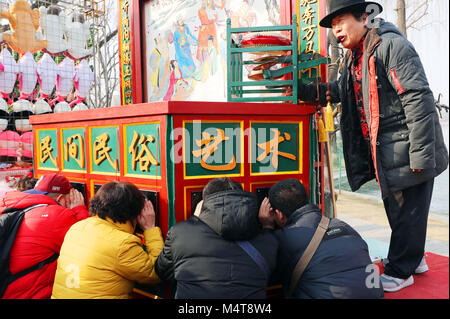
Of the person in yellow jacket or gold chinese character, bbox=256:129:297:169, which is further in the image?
gold chinese character, bbox=256:129:297:169

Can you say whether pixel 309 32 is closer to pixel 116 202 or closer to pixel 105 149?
pixel 105 149

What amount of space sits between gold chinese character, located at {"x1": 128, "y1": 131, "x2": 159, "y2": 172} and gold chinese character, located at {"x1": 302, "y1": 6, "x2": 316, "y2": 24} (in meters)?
2.05

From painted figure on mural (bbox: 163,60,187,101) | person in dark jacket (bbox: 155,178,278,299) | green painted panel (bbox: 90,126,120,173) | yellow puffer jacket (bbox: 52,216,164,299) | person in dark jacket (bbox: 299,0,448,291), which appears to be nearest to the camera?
person in dark jacket (bbox: 155,178,278,299)

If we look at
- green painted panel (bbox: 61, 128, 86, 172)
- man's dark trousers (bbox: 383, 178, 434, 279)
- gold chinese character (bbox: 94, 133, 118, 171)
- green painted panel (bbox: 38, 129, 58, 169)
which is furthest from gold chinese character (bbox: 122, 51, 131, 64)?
man's dark trousers (bbox: 383, 178, 434, 279)

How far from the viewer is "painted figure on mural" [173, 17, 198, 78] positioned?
5.32 meters

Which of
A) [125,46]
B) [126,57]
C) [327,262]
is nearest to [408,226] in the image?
[327,262]

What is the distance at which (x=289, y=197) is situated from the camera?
2535mm

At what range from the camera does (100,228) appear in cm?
238

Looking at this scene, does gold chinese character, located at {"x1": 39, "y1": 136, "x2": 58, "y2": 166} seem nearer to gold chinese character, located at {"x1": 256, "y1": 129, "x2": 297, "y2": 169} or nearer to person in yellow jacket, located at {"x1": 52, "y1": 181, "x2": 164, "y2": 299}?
person in yellow jacket, located at {"x1": 52, "y1": 181, "x2": 164, "y2": 299}

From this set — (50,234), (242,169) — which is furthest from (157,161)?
(50,234)

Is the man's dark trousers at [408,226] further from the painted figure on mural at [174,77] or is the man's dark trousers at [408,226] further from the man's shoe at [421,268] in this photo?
the painted figure on mural at [174,77]

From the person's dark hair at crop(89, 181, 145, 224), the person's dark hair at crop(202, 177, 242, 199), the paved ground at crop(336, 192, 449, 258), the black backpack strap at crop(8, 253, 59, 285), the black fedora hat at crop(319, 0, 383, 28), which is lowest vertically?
the paved ground at crop(336, 192, 449, 258)

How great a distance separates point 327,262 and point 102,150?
2212 mm

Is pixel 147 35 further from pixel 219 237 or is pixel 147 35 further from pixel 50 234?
pixel 219 237
